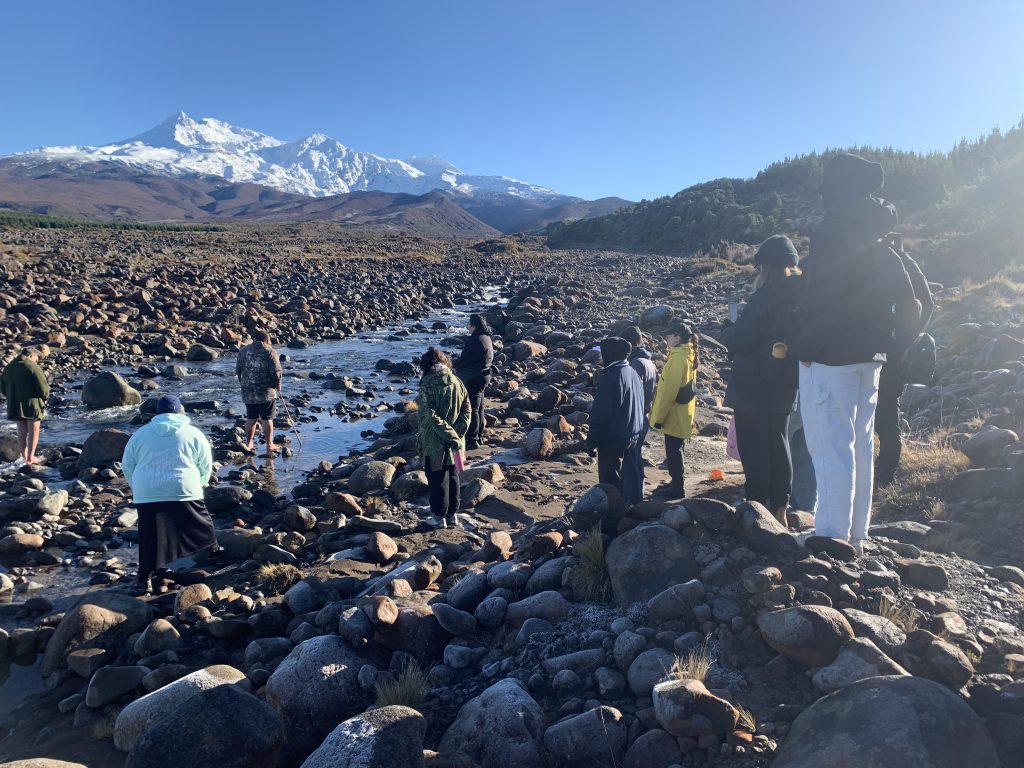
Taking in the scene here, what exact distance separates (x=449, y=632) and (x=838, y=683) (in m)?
2.10

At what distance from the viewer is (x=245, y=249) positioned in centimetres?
4281

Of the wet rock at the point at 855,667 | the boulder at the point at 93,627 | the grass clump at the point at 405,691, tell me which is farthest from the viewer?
the boulder at the point at 93,627

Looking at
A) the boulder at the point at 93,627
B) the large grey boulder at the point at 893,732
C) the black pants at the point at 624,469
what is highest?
the black pants at the point at 624,469

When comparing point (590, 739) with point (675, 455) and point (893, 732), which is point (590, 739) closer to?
point (893, 732)

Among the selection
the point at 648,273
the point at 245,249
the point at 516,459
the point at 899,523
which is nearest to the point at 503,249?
the point at 245,249

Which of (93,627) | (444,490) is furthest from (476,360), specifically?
(93,627)

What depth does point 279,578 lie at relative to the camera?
18.3 ft

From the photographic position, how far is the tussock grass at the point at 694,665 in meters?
3.02

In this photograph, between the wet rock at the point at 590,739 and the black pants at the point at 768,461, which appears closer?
the wet rock at the point at 590,739

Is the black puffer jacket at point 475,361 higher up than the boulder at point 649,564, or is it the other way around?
the black puffer jacket at point 475,361

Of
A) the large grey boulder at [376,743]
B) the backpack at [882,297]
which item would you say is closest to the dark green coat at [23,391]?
the large grey boulder at [376,743]

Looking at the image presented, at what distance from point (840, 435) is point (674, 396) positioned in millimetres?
2375

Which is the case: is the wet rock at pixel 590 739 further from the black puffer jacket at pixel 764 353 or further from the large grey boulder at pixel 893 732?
the black puffer jacket at pixel 764 353

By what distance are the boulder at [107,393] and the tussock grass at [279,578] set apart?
7551mm
